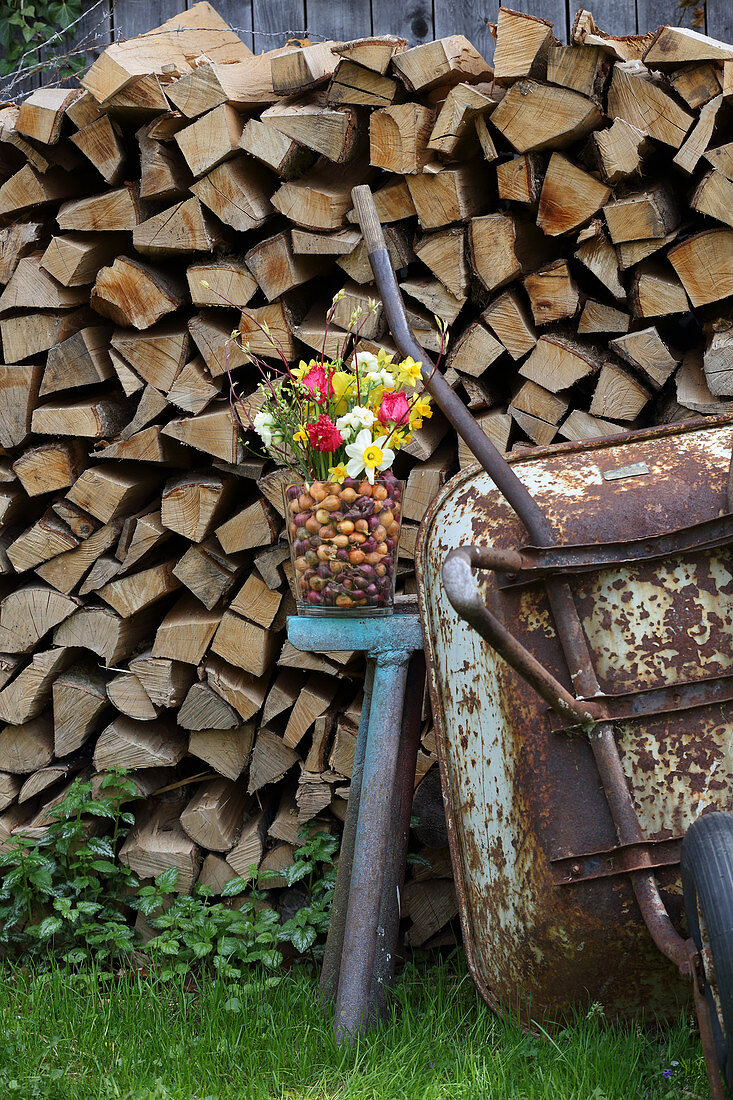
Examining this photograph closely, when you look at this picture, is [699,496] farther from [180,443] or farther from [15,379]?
[15,379]

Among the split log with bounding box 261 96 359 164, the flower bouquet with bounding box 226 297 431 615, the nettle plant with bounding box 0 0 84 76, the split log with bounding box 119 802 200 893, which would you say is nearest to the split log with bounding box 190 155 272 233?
the split log with bounding box 261 96 359 164

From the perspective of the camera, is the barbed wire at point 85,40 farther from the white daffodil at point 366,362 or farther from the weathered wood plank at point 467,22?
the white daffodil at point 366,362

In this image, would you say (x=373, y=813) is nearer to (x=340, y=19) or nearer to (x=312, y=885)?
(x=312, y=885)

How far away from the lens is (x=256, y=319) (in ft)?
6.62

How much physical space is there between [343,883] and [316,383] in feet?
3.00

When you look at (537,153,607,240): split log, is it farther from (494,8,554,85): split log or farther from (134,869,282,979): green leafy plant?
(134,869,282,979): green leafy plant

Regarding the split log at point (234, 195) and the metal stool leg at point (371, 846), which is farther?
the split log at point (234, 195)

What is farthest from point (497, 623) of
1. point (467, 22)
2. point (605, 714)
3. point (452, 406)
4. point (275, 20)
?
point (275, 20)

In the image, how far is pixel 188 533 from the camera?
6.76 ft

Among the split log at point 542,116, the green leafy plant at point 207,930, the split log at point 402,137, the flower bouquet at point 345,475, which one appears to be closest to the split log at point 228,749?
the green leafy plant at point 207,930

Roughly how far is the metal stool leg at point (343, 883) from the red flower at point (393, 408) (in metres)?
0.46

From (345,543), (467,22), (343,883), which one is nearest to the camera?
(345,543)

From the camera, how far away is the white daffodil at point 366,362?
1.61 meters

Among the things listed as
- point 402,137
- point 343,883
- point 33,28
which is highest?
point 33,28
